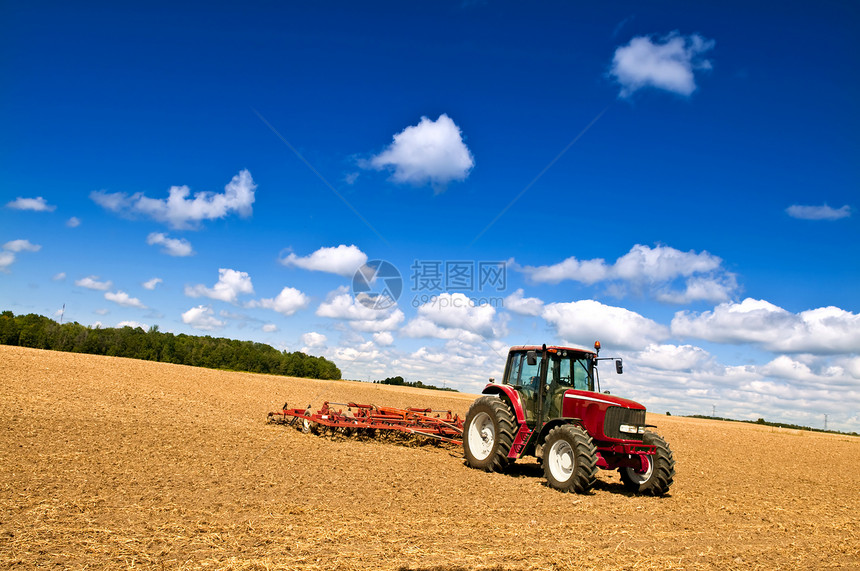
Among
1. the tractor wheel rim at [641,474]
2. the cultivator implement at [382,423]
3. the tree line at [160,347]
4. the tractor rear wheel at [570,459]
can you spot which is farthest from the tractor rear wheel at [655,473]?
the tree line at [160,347]

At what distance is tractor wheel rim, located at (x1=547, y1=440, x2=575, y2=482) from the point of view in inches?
403

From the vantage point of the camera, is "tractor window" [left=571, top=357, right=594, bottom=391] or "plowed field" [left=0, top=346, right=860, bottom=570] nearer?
"plowed field" [left=0, top=346, right=860, bottom=570]

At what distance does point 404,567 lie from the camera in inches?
212

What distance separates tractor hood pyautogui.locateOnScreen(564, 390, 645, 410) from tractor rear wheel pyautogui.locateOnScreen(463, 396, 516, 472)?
1.59 metres

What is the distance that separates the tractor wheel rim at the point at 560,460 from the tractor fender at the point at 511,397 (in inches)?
52.9

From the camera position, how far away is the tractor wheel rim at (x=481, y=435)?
12680mm

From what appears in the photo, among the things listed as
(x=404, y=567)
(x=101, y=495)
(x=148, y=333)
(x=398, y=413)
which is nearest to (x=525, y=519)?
(x=404, y=567)

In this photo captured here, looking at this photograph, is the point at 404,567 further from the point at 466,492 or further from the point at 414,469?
the point at 414,469

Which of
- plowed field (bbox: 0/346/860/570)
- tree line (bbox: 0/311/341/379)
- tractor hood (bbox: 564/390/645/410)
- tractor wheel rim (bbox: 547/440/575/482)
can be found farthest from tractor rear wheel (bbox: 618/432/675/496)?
tree line (bbox: 0/311/341/379)

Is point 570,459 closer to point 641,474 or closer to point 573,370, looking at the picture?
point 641,474

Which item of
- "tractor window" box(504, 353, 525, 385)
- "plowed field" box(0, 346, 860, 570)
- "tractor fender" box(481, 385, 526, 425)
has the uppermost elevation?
"tractor window" box(504, 353, 525, 385)

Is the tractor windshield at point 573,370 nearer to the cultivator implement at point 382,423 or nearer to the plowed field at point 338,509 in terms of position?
the plowed field at point 338,509

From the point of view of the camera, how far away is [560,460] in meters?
10.4

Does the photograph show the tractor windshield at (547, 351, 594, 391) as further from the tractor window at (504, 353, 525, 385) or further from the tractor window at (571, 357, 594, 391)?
the tractor window at (504, 353, 525, 385)
